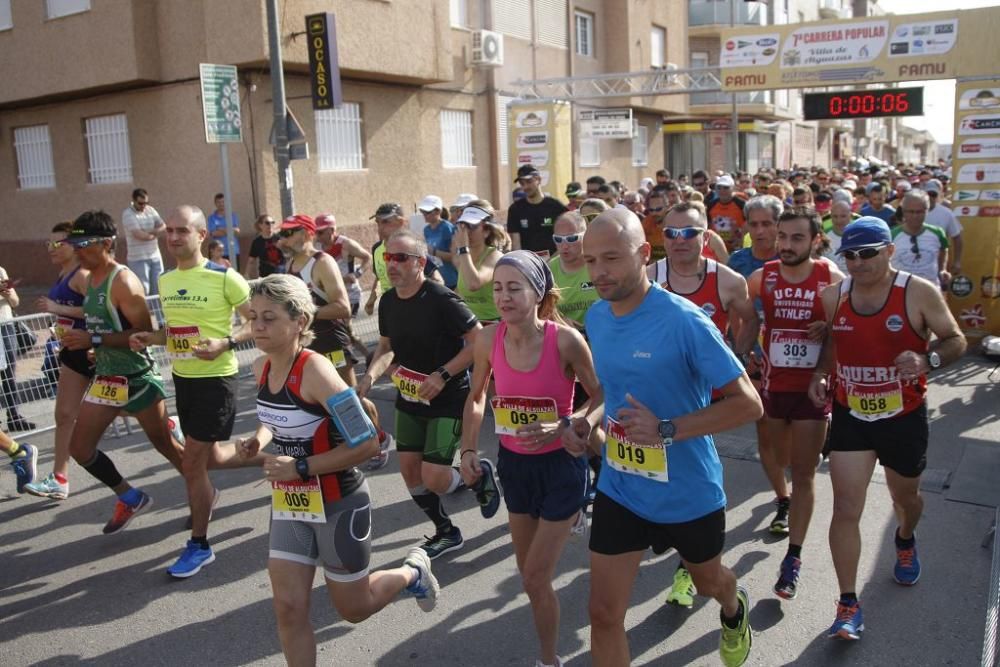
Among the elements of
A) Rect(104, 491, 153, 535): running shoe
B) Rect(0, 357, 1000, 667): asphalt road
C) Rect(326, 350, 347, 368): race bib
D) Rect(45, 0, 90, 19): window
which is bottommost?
Rect(0, 357, 1000, 667): asphalt road

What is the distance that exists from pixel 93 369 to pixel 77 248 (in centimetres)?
104

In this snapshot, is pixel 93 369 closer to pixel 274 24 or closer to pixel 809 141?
pixel 274 24

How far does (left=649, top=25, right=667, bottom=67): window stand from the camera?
1172 inches

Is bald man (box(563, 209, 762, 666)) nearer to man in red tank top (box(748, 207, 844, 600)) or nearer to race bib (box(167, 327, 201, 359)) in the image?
man in red tank top (box(748, 207, 844, 600))

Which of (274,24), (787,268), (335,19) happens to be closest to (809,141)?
(335,19)

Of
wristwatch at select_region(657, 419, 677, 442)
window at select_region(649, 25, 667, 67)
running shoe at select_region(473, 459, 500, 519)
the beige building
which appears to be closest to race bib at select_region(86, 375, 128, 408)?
running shoe at select_region(473, 459, 500, 519)

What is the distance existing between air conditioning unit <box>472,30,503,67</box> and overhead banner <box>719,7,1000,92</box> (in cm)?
769

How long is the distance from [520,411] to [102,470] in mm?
3257

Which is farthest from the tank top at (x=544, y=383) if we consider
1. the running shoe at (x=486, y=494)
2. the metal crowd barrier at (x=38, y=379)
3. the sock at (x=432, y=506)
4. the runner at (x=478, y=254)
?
the metal crowd barrier at (x=38, y=379)

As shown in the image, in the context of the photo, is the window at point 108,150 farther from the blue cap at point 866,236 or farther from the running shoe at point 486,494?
the blue cap at point 866,236

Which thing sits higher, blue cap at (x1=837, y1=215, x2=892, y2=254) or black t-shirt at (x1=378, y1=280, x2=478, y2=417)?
blue cap at (x1=837, y1=215, x2=892, y2=254)

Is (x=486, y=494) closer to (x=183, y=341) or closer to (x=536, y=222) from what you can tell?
(x=183, y=341)

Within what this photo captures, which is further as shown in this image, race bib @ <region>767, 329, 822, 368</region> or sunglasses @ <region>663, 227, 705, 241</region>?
sunglasses @ <region>663, 227, 705, 241</region>

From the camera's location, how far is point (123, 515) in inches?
224
